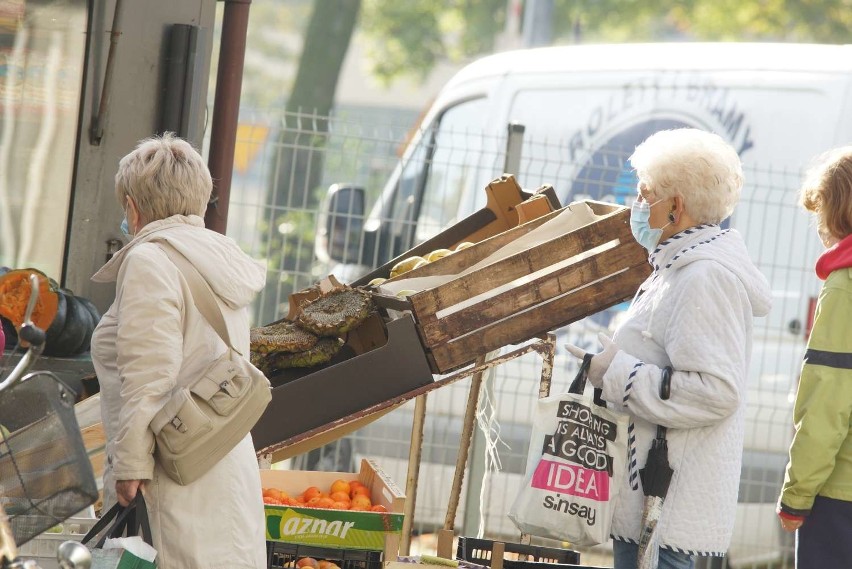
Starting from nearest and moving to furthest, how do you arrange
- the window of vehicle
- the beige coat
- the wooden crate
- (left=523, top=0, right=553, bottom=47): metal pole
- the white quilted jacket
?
the beige coat
the white quilted jacket
the wooden crate
the window of vehicle
(left=523, top=0, right=553, bottom=47): metal pole

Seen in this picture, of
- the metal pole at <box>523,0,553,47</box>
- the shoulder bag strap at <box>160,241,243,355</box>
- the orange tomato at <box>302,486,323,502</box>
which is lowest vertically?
the orange tomato at <box>302,486,323,502</box>

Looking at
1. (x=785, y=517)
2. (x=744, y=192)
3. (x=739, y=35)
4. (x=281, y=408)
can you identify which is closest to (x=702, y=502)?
(x=785, y=517)

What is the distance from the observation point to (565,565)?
425cm

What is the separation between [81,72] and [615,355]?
2776mm

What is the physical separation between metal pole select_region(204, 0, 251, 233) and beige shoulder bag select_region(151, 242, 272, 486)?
196cm

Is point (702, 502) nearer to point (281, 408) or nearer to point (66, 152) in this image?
point (281, 408)

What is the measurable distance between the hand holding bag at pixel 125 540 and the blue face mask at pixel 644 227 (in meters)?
1.73

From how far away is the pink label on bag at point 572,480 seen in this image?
3.77 m

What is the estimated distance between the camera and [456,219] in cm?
654

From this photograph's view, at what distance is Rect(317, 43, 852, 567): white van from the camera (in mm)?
5988

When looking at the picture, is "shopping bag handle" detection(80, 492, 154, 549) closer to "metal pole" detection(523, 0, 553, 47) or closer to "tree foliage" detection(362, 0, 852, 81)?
"metal pole" detection(523, 0, 553, 47)

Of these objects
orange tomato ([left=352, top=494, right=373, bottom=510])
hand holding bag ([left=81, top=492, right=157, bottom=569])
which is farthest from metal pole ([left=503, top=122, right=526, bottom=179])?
hand holding bag ([left=81, top=492, right=157, bottom=569])

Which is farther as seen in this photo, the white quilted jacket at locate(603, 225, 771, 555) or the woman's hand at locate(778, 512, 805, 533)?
the woman's hand at locate(778, 512, 805, 533)

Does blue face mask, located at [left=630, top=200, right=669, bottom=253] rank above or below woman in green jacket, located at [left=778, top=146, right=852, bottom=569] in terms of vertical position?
above
